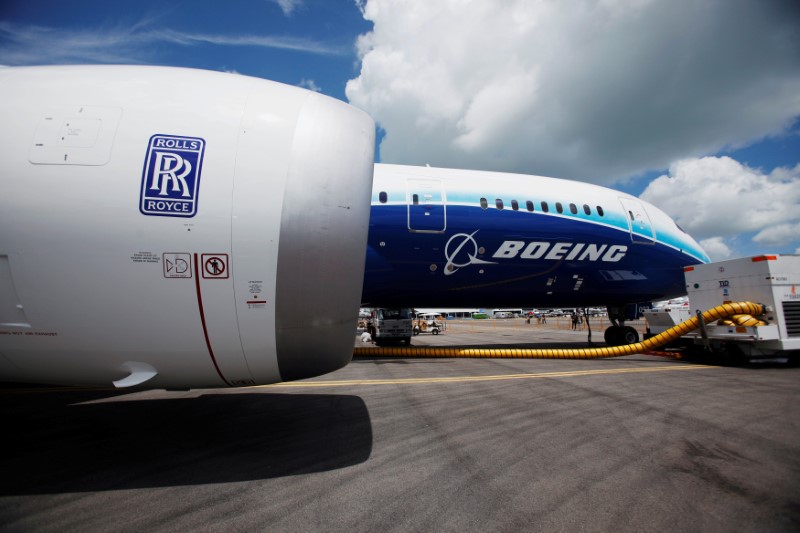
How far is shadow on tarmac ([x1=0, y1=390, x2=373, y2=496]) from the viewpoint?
3.22m

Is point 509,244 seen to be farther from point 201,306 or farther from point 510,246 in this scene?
point 201,306

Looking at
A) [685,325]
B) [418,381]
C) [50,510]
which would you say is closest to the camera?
[50,510]

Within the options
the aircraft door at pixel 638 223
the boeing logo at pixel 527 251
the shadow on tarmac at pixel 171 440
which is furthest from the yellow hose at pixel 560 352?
the shadow on tarmac at pixel 171 440

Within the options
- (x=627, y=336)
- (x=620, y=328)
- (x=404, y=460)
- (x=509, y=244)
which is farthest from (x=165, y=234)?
(x=627, y=336)

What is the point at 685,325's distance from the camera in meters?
10.2

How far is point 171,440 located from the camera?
411cm

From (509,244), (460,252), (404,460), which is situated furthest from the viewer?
(509,244)

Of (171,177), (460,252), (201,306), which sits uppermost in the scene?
(460,252)

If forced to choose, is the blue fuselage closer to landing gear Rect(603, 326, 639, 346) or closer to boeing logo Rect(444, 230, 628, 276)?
boeing logo Rect(444, 230, 628, 276)

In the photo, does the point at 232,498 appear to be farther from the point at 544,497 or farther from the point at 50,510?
the point at 544,497

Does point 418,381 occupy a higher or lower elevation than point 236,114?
lower

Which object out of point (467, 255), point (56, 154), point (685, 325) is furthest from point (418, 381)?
point (685, 325)

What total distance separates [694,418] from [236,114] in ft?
21.5

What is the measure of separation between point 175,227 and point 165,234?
0.10m
